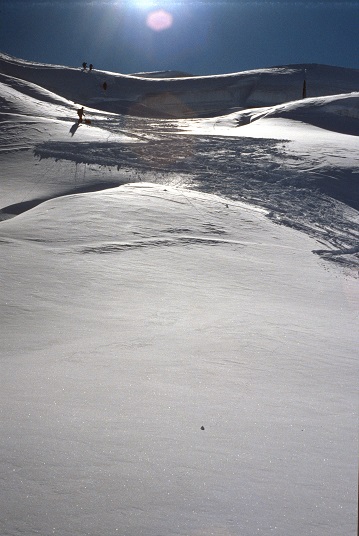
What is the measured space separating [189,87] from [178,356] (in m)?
34.0

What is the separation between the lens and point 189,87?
35.5m

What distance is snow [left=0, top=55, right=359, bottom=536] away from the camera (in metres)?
1.95

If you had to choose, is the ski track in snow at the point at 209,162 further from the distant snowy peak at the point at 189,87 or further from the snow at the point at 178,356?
the distant snowy peak at the point at 189,87

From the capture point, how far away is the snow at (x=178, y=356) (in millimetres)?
1947

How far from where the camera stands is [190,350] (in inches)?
134

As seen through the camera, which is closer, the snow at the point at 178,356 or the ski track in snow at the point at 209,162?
the snow at the point at 178,356

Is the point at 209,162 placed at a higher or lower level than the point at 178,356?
higher

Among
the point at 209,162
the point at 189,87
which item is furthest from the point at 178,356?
the point at 189,87

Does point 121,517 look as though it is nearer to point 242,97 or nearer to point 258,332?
point 258,332

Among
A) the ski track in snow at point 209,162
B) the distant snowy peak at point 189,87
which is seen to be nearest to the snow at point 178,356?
the ski track in snow at point 209,162

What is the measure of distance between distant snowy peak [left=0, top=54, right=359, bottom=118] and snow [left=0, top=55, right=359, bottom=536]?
24.5 metres

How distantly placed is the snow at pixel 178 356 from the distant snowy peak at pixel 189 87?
24478 millimetres

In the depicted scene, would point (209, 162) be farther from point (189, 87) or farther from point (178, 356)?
point (189, 87)

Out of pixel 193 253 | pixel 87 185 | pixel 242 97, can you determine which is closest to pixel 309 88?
pixel 242 97
